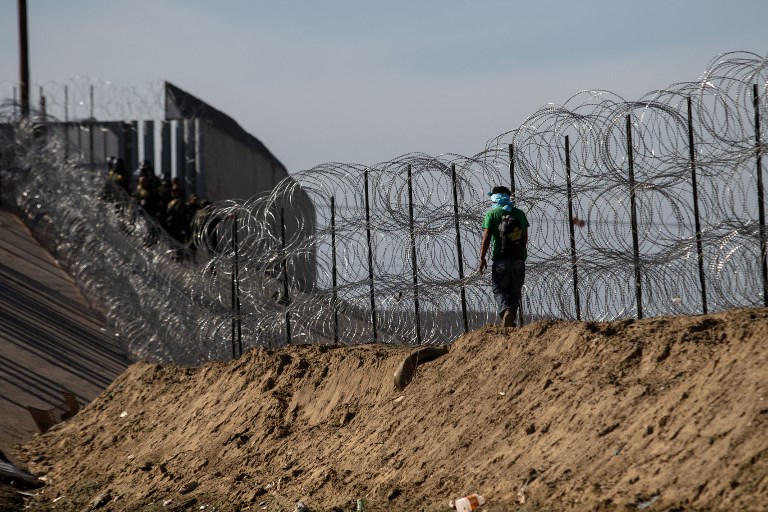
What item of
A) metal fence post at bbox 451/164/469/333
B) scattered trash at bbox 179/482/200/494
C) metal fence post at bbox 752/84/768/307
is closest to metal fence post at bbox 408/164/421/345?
metal fence post at bbox 451/164/469/333

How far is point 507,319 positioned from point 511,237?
2.34 ft

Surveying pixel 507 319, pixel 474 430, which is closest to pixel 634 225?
pixel 507 319

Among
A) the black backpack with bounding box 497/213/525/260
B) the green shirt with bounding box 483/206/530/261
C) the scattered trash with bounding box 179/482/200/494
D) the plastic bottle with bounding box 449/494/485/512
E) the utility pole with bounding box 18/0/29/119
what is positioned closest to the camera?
the plastic bottle with bounding box 449/494/485/512

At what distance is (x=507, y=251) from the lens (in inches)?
414

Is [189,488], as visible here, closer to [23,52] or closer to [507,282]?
[507,282]

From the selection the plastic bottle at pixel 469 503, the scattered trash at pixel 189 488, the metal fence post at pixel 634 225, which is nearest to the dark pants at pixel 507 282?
the metal fence post at pixel 634 225

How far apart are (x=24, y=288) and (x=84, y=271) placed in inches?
42.5

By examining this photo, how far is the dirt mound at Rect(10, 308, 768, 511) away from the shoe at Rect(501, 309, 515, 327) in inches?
14.9

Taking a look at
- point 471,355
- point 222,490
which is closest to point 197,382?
point 222,490

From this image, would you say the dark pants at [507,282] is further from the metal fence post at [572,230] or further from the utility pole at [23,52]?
the utility pole at [23,52]

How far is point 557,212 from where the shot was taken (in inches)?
428

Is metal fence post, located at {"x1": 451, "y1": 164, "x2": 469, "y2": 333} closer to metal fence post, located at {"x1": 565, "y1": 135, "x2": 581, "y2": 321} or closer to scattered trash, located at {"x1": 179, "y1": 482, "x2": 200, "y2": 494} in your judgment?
metal fence post, located at {"x1": 565, "y1": 135, "x2": 581, "y2": 321}

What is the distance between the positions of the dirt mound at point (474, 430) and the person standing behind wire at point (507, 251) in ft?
2.36

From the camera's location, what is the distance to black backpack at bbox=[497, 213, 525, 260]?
10492mm
